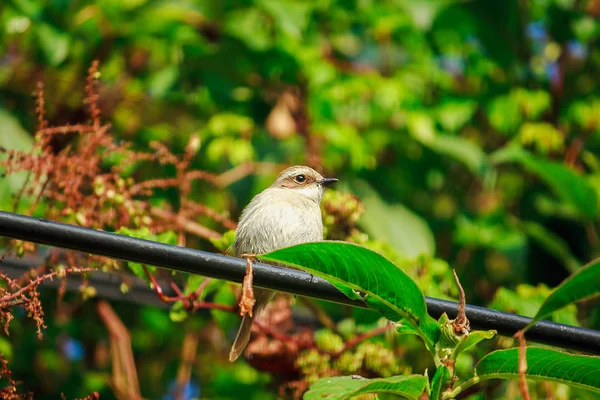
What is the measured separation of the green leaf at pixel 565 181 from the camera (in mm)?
5121

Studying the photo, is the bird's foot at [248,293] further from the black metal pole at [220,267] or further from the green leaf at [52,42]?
the green leaf at [52,42]

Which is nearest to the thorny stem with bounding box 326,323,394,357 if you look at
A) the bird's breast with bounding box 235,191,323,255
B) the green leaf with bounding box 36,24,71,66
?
the bird's breast with bounding box 235,191,323,255

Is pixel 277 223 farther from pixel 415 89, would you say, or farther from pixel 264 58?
pixel 415 89

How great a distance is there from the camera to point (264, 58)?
17.7ft

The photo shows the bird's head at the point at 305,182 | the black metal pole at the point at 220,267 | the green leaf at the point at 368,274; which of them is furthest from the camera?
the bird's head at the point at 305,182

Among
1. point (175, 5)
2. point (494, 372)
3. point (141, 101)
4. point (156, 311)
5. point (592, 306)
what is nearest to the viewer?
point (494, 372)

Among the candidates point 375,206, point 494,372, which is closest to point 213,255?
point 494,372

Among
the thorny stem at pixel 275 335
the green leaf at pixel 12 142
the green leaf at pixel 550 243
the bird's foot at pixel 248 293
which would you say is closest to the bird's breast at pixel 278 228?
the thorny stem at pixel 275 335

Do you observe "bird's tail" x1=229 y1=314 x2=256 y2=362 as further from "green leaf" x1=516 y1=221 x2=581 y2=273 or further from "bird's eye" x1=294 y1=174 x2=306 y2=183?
"green leaf" x1=516 y1=221 x2=581 y2=273

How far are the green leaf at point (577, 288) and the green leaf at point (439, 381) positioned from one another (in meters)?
0.31

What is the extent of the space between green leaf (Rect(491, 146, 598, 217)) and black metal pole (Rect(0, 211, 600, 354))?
2.74 m

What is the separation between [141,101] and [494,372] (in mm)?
4231

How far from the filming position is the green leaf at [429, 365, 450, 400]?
216cm

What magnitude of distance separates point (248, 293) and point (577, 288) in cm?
88
